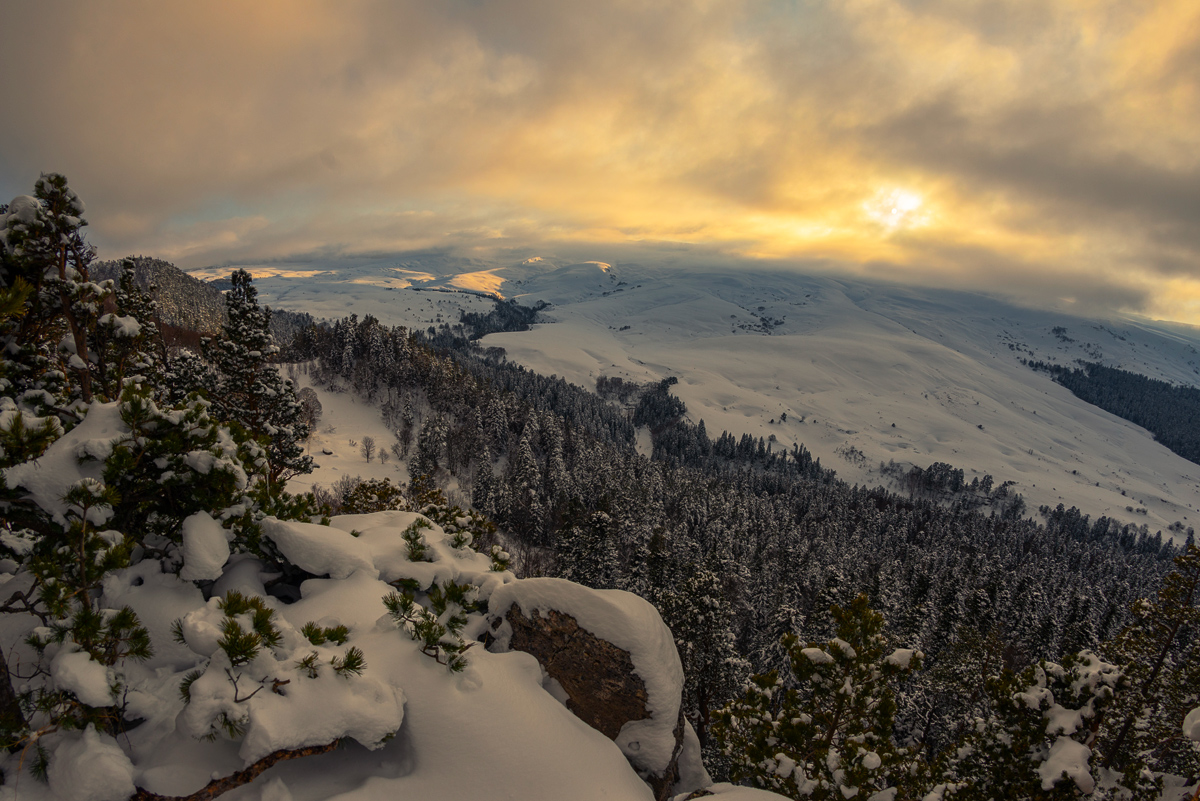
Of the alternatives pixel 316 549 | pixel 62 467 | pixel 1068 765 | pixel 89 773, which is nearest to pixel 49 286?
pixel 62 467

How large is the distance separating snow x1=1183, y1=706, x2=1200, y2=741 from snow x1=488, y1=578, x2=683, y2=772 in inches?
290

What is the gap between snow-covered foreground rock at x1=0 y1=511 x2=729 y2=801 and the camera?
18.5 feet

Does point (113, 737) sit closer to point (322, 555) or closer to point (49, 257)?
point (322, 555)

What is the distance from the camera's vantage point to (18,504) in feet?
21.1

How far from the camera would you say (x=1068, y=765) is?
31.8 ft

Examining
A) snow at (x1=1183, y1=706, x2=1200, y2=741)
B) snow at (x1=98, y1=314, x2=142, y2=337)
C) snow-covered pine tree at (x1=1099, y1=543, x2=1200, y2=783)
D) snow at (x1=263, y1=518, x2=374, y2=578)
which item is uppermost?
snow at (x1=98, y1=314, x2=142, y2=337)

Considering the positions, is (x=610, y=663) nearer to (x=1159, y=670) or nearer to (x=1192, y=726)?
(x=1192, y=726)

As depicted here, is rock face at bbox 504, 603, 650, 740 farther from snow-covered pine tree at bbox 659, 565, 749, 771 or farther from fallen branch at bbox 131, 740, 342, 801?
snow-covered pine tree at bbox 659, 565, 749, 771

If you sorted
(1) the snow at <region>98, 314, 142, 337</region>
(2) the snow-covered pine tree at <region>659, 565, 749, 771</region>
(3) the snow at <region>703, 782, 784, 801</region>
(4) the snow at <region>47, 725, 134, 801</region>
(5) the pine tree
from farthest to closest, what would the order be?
(2) the snow-covered pine tree at <region>659, 565, 749, 771</region> → (1) the snow at <region>98, 314, 142, 337</region> → (5) the pine tree → (3) the snow at <region>703, 782, 784, 801</region> → (4) the snow at <region>47, 725, 134, 801</region>

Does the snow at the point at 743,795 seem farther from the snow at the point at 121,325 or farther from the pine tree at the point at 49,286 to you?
the snow at the point at 121,325

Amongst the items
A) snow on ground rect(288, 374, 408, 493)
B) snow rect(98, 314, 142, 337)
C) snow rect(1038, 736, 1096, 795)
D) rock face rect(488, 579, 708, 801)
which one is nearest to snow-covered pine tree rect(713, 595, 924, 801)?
snow rect(1038, 736, 1096, 795)

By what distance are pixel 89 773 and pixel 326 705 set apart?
7.36 ft

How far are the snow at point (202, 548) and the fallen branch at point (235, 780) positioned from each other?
3074mm

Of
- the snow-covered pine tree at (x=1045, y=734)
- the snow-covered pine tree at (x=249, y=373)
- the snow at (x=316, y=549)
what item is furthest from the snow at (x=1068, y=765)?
the snow-covered pine tree at (x=249, y=373)
